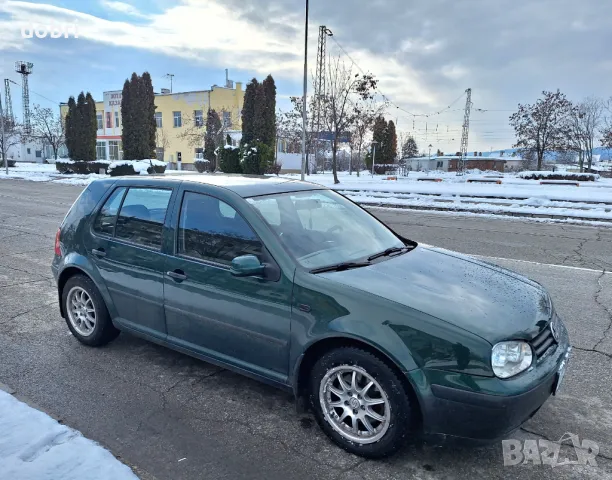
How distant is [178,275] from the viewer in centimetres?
348

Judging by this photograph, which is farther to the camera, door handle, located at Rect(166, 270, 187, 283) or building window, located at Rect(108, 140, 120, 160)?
building window, located at Rect(108, 140, 120, 160)

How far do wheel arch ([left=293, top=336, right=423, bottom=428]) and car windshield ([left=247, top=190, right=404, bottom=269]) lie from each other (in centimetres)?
51

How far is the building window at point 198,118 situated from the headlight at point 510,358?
5873 cm

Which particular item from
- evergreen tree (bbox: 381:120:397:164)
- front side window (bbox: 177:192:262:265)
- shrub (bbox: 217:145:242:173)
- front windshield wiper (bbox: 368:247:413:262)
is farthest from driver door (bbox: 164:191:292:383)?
evergreen tree (bbox: 381:120:397:164)

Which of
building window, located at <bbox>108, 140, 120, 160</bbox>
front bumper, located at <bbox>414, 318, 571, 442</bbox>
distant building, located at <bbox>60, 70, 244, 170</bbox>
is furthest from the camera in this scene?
building window, located at <bbox>108, 140, 120, 160</bbox>

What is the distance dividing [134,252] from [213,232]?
83 cm

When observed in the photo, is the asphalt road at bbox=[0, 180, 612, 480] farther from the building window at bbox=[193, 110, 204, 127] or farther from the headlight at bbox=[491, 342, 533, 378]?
the building window at bbox=[193, 110, 204, 127]

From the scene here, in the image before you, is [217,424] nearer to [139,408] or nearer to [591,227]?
[139,408]

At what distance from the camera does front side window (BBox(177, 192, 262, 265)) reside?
3.24 meters

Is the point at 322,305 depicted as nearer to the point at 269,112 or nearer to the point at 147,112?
the point at 269,112

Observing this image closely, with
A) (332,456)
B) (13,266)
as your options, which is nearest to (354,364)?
(332,456)

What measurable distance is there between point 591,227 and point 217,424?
12639mm

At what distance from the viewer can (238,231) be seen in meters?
3.29

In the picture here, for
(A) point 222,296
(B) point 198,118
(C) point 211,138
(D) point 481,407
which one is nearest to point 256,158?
(C) point 211,138
